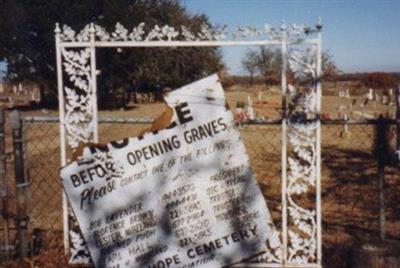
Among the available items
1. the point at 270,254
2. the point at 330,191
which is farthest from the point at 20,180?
the point at 330,191

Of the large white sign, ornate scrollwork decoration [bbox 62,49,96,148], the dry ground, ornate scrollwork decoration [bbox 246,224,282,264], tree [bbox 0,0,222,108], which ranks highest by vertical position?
tree [bbox 0,0,222,108]

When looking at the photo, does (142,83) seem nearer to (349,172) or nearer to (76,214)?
(349,172)

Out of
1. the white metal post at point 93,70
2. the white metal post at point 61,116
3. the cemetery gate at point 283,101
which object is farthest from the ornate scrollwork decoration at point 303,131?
the white metal post at point 61,116

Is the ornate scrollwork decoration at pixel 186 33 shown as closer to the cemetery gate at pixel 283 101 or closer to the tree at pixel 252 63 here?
the cemetery gate at pixel 283 101

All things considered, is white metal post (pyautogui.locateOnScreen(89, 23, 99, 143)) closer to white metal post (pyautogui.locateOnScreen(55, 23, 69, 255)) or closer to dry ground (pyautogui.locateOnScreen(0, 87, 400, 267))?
white metal post (pyautogui.locateOnScreen(55, 23, 69, 255))

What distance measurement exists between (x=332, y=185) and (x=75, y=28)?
89.2 feet

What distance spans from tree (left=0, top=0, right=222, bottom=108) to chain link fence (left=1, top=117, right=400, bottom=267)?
16909 mm

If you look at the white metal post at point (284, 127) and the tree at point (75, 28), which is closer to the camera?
the white metal post at point (284, 127)

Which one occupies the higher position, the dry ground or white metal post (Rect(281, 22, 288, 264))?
white metal post (Rect(281, 22, 288, 264))

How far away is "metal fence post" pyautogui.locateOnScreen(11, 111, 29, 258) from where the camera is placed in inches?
223

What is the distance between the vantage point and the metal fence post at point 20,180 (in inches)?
223

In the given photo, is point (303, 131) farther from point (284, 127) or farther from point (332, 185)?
point (332, 185)

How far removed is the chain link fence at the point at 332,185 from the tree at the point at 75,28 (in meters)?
16.9

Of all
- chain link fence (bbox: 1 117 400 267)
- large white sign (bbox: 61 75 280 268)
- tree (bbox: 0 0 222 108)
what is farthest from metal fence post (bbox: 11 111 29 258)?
tree (bbox: 0 0 222 108)
